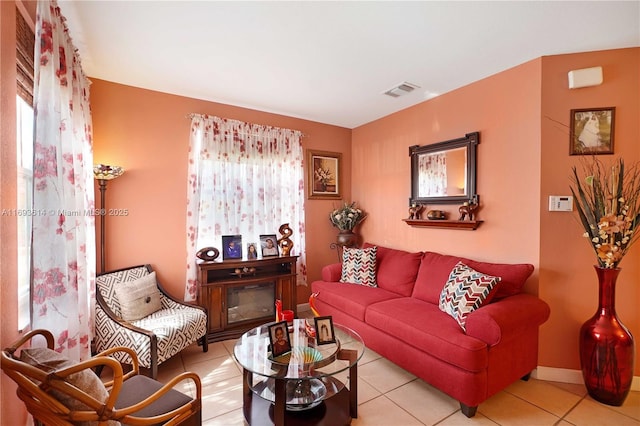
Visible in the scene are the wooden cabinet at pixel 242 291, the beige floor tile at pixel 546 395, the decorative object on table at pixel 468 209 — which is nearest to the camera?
the beige floor tile at pixel 546 395

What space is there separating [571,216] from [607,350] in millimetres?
991

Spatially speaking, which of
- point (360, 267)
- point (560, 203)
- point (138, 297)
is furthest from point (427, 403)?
point (138, 297)

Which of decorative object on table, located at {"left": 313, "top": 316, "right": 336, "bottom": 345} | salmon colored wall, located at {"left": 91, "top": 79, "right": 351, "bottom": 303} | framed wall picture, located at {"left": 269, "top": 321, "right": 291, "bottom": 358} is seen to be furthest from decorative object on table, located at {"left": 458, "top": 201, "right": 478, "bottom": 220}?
salmon colored wall, located at {"left": 91, "top": 79, "right": 351, "bottom": 303}

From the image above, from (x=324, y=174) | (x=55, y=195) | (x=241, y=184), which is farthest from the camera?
(x=324, y=174)

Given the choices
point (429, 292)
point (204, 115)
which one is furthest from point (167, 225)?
point (429, 292)

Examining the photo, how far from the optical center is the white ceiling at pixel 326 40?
1826 mm

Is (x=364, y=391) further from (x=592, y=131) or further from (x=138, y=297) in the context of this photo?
(x=592, y=131)

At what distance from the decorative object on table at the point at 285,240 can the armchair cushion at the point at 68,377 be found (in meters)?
2.40

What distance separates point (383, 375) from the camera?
2.46 meters

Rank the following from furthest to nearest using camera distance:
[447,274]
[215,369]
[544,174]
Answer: [447,274] → [215,369] → [544,174]

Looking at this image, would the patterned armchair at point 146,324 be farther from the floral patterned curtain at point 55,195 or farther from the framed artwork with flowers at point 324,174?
the framed artwork with flowers at point 324,174

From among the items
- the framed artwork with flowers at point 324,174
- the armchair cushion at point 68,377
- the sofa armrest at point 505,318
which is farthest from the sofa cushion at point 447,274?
the armchair cushion at point 68,377

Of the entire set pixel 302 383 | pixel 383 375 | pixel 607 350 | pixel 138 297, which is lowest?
pixel 383 375

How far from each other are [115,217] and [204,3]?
214cm
